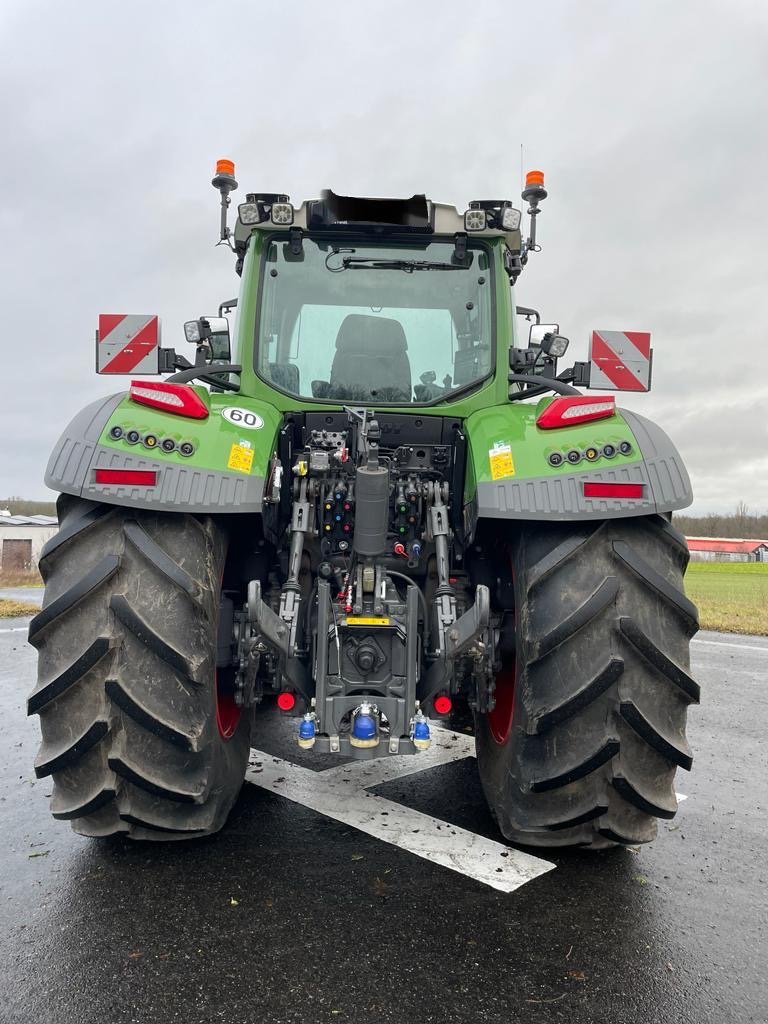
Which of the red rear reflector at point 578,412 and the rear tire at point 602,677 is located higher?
the red rear reflector at point 578,412

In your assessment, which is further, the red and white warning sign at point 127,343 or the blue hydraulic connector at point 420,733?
the red and white warning sign at point 127,343

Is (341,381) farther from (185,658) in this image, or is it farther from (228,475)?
(185,658)

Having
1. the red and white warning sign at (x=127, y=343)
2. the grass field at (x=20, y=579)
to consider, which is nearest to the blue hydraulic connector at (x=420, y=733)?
the red and white warning sign at (x=127, y=343)

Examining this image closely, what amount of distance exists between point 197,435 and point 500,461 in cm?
107

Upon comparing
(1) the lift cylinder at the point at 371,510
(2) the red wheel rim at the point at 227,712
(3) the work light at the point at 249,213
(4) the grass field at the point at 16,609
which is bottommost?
(4) the grass field at the point at 16,609

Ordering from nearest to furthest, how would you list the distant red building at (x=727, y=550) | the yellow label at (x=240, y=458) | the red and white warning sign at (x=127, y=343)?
the yellow label at (x=240, y=458) → the red and white warning sign at (x=127, y=343) → the distant red building at (x=727, y=550)

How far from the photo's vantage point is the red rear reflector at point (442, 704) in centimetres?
256

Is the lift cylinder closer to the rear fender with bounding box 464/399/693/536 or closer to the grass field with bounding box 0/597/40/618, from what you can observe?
the rear fender with bounding box 464/399/693/536

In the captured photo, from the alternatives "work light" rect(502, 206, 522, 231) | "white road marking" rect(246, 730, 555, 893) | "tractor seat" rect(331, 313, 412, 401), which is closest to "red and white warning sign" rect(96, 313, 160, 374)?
"tractor seat" rect(331, 313, 412, 401)

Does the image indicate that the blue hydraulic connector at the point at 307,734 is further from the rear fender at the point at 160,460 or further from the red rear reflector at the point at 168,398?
the red rear reflector at the point at 168,398

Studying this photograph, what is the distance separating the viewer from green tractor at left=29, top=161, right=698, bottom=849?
2.22 m

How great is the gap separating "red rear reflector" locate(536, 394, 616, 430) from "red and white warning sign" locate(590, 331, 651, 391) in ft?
3.62

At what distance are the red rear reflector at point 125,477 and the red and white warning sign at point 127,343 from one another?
4.45 feet

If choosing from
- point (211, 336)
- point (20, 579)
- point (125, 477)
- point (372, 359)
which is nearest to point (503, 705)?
point (372, 359)
